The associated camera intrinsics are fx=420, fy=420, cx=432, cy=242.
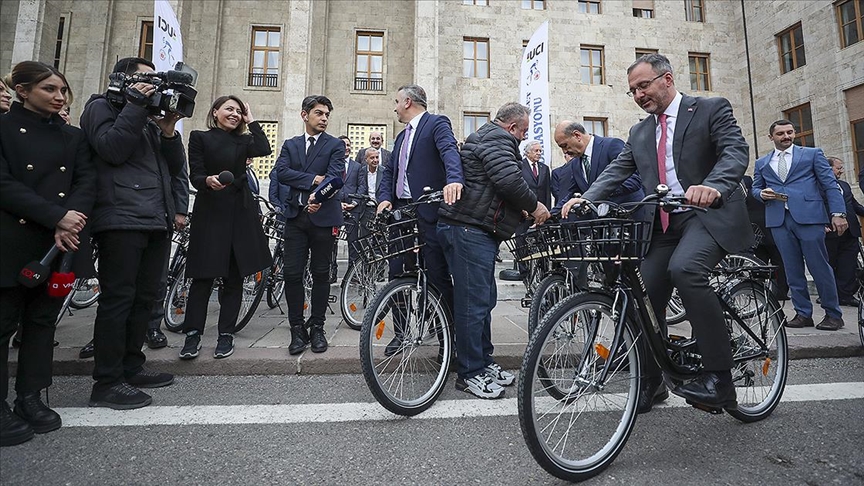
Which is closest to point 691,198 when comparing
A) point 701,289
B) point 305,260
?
point 701,289

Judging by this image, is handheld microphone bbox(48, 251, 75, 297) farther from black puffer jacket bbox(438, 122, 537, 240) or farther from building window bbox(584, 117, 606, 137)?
building window bbox(584, 117, 606, 137)

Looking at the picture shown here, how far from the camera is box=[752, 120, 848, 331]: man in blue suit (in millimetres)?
4758

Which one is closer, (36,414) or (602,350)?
(602,350)

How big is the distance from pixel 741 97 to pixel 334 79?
2008cm

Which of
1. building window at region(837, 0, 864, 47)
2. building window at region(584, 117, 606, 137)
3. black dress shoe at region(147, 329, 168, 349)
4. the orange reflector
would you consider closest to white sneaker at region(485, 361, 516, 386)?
the orange reflector

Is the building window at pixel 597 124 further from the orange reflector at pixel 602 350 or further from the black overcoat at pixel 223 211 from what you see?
the orange reflector at pixel 602 350

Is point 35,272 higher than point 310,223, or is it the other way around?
point 310,223

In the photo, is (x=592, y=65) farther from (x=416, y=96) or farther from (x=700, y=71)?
(x=416, y=96)

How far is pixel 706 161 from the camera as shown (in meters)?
2.49

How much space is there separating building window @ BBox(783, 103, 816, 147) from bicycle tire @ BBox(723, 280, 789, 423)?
813 inches

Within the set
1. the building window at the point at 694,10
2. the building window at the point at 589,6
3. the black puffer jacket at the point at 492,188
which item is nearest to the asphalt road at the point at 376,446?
the black puffer jacket at the point at 492,188

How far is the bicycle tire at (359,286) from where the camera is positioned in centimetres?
495

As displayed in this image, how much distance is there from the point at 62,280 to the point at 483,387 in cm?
262

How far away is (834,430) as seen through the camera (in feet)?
7.73
